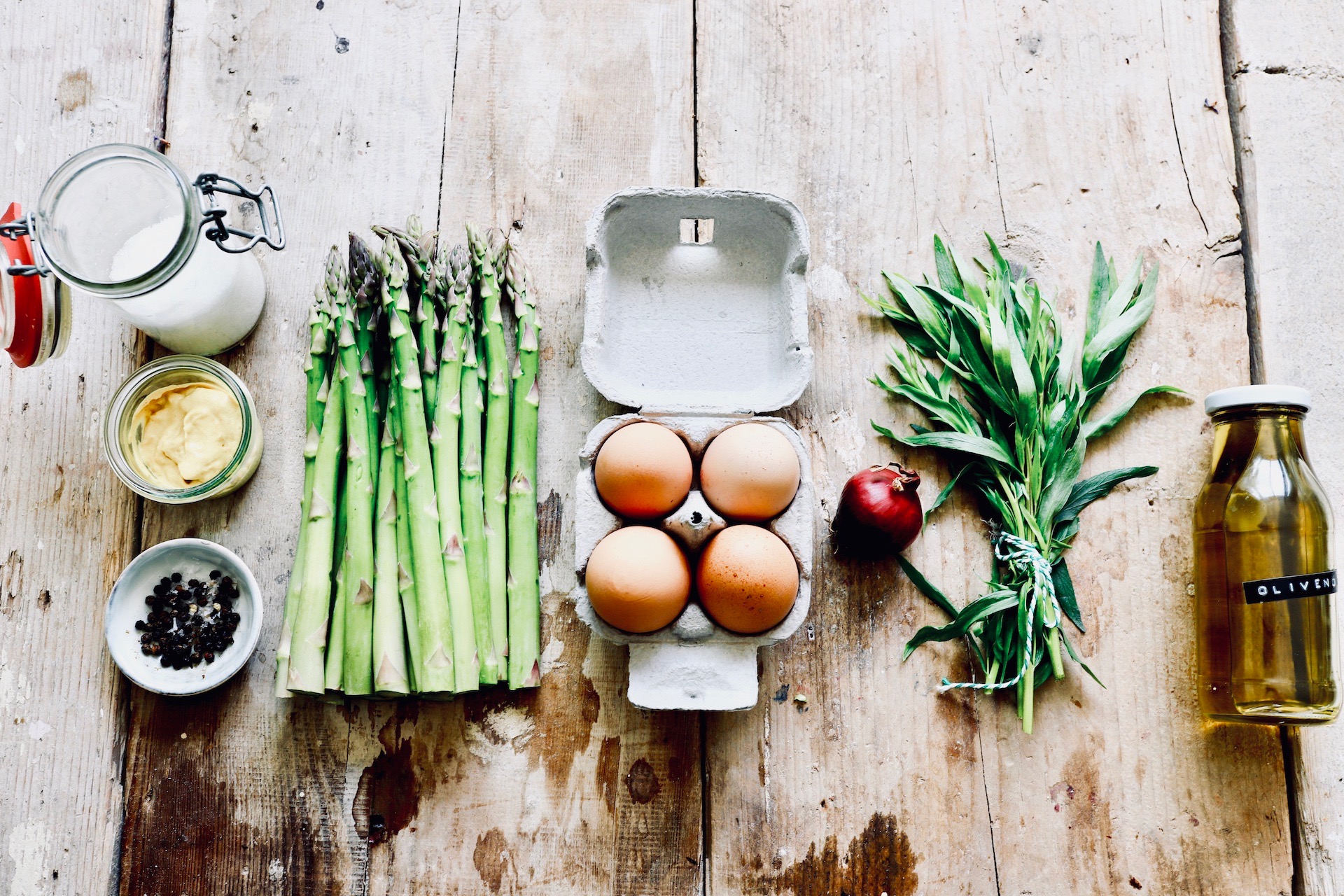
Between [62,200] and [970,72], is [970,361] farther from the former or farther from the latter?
[62,200]

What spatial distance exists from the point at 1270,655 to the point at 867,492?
0.61 m

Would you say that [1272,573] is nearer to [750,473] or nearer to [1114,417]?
[1114,417]

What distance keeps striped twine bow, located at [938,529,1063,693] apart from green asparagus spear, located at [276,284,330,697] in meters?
0.98

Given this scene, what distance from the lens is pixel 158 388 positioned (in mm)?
1231

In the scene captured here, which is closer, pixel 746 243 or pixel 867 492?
pixel 867 492

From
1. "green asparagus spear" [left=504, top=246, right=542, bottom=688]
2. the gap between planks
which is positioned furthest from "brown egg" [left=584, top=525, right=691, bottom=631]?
the gap between planks

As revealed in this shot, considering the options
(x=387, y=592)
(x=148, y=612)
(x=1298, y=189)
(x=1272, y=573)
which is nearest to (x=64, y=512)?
(x=148, y=612)

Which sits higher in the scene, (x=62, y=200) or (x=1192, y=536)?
(x=62, y=200)

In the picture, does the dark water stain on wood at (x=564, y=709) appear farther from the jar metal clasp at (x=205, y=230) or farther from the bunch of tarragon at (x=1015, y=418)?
the jar metal clasp at (x=205, y=230)

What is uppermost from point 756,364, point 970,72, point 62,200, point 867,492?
point 970,72

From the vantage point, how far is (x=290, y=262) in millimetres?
1331

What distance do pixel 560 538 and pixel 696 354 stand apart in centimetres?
36

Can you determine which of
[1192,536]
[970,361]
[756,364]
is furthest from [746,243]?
[1192,536]

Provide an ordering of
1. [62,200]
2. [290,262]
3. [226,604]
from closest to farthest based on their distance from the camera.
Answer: [62,200], [226,604], [290,262]
